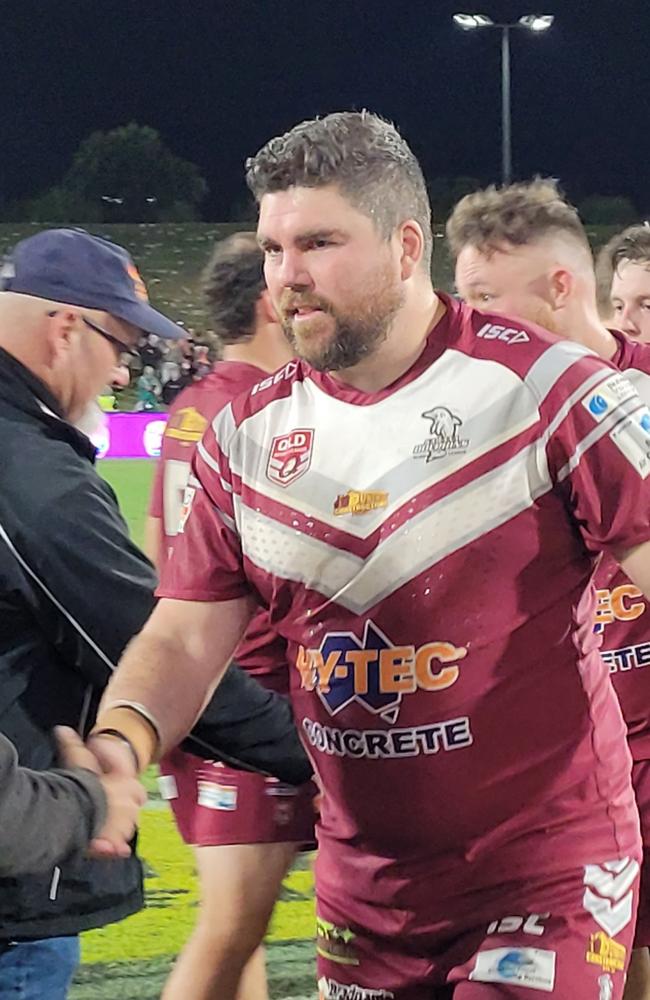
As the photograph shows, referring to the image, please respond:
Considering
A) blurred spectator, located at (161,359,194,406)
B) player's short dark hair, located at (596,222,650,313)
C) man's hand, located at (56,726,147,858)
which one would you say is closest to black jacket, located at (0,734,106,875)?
man's hand, located at (56,726,147,858)

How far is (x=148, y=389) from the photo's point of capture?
24.0 metres

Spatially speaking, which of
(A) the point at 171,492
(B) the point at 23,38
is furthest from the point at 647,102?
(A) the point at 171,492

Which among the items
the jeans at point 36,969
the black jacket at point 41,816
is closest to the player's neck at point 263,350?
the jeans at point 36,969

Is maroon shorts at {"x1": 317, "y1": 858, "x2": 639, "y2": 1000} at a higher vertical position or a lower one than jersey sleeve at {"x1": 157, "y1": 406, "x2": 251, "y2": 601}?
lower

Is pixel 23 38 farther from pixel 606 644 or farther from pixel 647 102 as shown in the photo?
pixel 606 644

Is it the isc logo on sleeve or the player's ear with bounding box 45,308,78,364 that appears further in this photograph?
the player's ear with bounding box 45,308,78,364

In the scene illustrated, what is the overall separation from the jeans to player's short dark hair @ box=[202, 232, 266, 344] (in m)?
1.90

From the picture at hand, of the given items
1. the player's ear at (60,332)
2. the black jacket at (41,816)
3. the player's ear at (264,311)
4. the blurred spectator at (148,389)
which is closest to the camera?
the black jacket at (41,816)

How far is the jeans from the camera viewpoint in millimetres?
2455

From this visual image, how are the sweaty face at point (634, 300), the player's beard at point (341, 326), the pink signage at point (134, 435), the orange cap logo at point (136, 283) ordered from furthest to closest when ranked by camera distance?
1. the pink signage at point (134, 435)
2. the sweaty face at point (634, 300)
3. the orange cap logo at point (136, 283)
4. the player's beard at point (341, 326)

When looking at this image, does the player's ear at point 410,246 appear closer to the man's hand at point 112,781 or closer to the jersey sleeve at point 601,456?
the jersey sleeve at point 601,456

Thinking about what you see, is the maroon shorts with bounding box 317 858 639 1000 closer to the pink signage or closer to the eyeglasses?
the eyeglasses

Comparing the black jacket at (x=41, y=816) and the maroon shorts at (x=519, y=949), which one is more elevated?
the black jacket at (x=41, y=816)

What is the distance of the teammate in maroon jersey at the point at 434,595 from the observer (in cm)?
237
